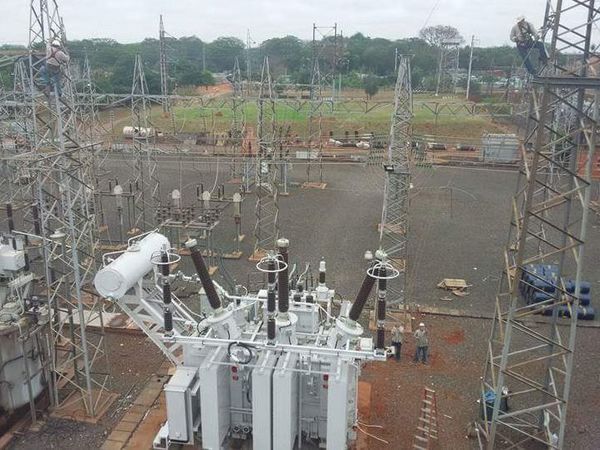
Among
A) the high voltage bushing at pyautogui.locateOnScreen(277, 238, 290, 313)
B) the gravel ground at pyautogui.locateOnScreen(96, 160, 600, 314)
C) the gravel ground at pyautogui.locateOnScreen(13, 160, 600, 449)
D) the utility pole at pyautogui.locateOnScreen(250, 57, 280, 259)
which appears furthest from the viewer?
the utility pole at pyautogui.locateOnScreen(250, 57, 280, 259)

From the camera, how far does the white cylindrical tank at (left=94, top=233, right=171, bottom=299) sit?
9672 millimetres

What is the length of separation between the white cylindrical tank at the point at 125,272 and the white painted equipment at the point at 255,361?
17mm

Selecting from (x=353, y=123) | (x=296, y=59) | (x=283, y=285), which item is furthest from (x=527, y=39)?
(x=296, y=59)

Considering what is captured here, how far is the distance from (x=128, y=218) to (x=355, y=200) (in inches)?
441

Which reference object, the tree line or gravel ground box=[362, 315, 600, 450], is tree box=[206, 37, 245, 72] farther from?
gravel ground box=[362, 315, 600, 450]

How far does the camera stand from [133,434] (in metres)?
10.8

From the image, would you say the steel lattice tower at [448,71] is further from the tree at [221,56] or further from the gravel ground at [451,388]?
the gravel ground at [451,388]

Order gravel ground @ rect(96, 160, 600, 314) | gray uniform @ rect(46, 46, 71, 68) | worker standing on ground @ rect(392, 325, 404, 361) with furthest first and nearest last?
gravel ground @ rect(96, 160, 600, 314) < worker standing on ground @ rect(392, 325, 404, 361) < gray uniform @ rect(46, 46, 71, 68)

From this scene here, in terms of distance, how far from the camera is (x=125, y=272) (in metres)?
9.73

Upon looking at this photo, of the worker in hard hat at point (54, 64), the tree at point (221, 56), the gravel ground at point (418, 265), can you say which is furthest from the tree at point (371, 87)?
the worker in hard hat at point (54, 64)

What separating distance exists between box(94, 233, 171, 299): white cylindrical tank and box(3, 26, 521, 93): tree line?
1151 inches

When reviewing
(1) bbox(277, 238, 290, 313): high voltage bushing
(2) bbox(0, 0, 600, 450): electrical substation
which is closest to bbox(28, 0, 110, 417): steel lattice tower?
(2) bbox(0, 0, 600, 450): electrical substation

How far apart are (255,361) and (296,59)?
68.3m

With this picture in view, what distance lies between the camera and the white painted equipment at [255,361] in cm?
929
